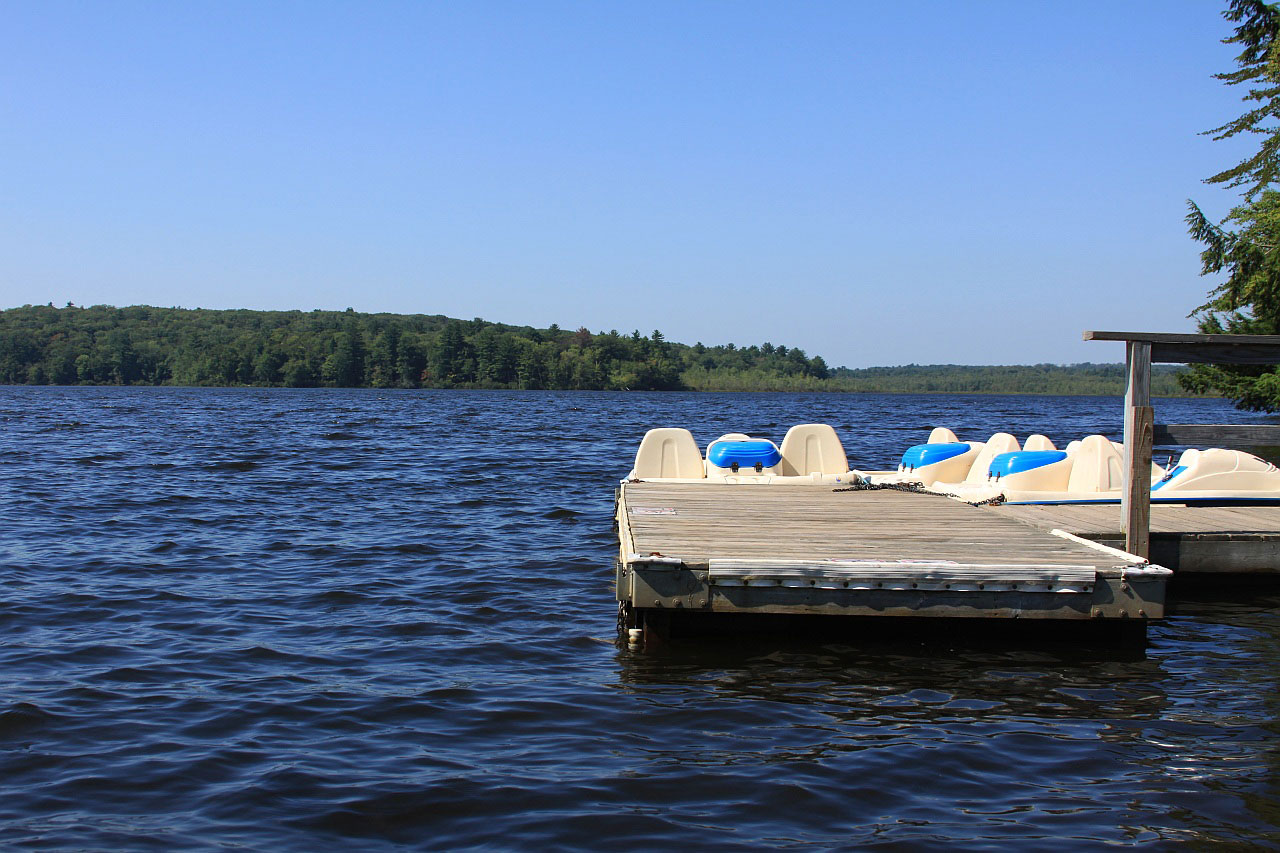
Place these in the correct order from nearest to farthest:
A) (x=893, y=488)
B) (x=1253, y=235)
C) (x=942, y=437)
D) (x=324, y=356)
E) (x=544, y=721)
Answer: (x=544, y=721)
(x=893, y=488)
(x=942, y=437)
(x=1253, y=235)
(x=324, y=356)

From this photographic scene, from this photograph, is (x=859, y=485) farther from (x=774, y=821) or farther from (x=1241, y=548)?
(x=774, y=821)

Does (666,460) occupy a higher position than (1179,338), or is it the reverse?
(1179,338)

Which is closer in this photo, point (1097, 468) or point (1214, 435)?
point (1214, 435)

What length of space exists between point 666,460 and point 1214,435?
6.07 m

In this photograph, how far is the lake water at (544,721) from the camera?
16.6 ft

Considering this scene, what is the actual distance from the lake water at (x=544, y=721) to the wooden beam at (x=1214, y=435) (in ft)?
5.02

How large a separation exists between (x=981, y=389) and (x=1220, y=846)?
623ft

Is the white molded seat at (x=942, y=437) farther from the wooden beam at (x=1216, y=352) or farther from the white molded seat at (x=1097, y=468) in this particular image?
the wooden beam at (x=1216, y=352)

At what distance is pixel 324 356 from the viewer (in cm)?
14650

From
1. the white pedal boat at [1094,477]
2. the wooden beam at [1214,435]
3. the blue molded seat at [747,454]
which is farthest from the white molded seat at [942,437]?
the wooden beam at [1214,435]

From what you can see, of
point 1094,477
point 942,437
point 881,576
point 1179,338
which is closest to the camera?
point 881,576

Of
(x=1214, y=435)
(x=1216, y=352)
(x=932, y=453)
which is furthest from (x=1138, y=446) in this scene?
(x=932, y=453)

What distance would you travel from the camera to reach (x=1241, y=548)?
9422mm

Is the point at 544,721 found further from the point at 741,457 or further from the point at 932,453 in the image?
the point at 932,453
